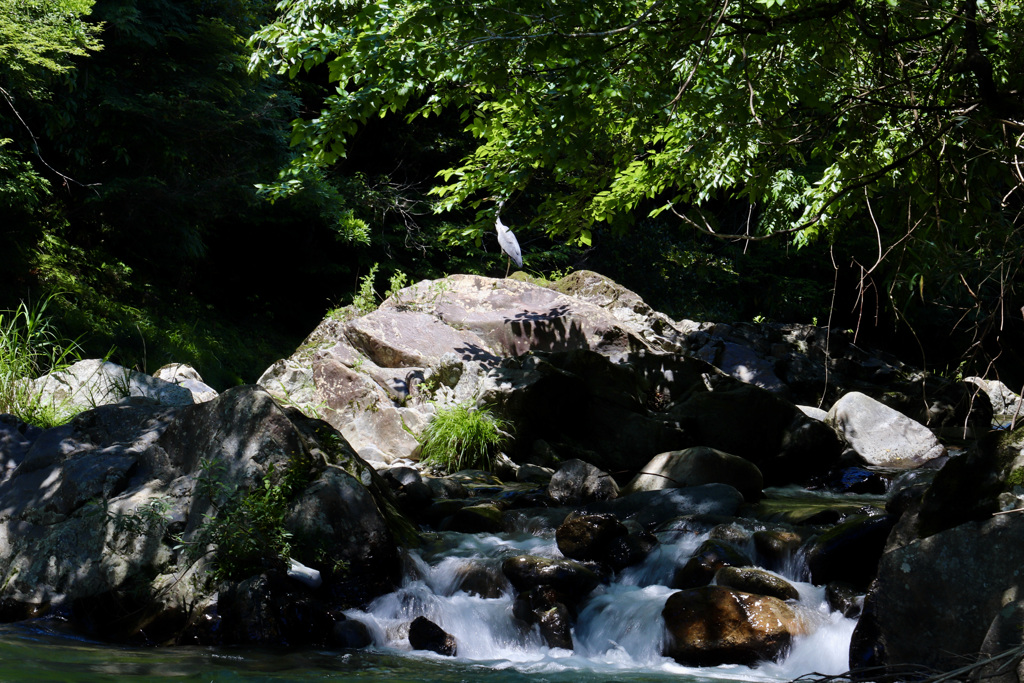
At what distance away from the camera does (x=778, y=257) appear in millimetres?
19656

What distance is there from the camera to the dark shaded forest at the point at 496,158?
339cm

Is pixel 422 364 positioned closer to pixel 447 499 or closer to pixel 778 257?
pixel 447 499

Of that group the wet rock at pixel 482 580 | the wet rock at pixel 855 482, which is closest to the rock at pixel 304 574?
the wet rock at pixel 482 580

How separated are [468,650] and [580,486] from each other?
251 cm

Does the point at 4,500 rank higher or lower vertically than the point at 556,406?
lower

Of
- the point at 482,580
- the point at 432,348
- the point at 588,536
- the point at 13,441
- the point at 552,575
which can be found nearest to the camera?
the point at 552,575

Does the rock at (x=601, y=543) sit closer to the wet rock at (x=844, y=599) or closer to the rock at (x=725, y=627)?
the rock at (x=725, y=627)

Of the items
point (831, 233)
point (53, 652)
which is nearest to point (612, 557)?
point (831, 233)

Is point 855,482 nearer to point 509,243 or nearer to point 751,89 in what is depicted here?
point 751,89

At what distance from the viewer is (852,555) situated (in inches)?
179

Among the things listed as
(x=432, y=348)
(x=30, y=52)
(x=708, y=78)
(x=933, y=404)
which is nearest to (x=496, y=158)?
(x=708, y=78)

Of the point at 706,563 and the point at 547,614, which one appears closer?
the point at 547,614

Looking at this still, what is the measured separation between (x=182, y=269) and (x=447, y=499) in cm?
1004

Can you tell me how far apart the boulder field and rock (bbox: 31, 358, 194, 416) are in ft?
0.08
